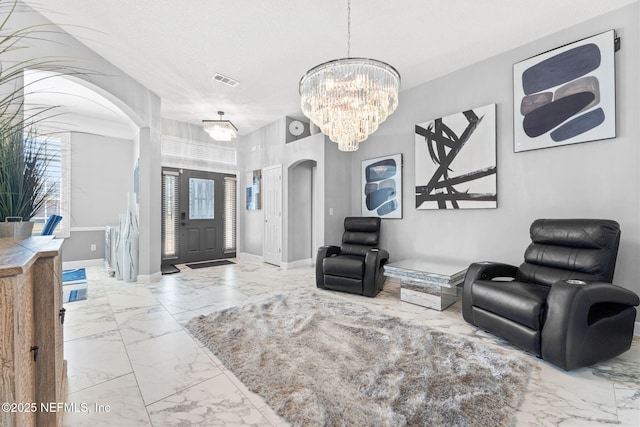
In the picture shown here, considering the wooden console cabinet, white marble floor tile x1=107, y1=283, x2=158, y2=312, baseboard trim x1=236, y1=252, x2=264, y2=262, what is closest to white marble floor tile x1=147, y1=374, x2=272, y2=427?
the wooden console cabinet

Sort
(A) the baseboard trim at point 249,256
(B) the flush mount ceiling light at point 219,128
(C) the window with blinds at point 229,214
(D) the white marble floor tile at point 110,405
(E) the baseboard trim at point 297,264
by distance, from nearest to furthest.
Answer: (D) the white marble floor tile at point 110,405 → (B) the flush mount ceiling light at point 219,128 → (E) the baseboard trim at point 297,264 → (A) the baseboard trim at point 249,256 → (C) the window with blinds at point 229,214

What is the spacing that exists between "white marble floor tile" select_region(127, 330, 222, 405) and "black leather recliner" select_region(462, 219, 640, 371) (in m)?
2.22

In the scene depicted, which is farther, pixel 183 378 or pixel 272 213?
pixel 272 213

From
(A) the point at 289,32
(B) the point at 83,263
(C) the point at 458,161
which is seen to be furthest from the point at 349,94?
(B) the point at 83,263

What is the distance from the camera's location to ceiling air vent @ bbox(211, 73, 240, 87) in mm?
3898

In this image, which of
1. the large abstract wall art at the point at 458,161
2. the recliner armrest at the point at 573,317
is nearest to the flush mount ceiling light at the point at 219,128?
the large abstract wall art at the point at 458,161

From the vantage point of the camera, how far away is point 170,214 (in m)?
5.80

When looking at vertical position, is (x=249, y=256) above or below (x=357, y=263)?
below

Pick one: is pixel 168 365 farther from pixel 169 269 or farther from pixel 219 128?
pixel 219 128

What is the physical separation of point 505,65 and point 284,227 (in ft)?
13.5

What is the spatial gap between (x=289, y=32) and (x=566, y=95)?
2.87 m

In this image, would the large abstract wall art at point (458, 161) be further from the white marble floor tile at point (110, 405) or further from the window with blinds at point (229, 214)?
the window with blinds at point (229, 214)

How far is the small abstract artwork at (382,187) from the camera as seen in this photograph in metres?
4.41

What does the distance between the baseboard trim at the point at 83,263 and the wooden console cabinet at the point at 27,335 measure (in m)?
4.95
